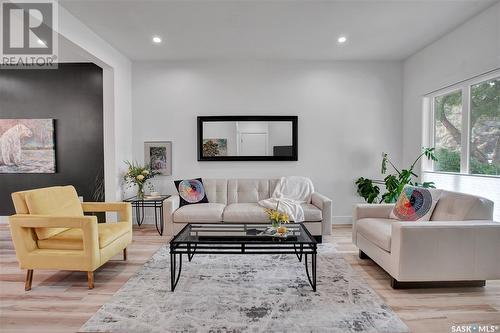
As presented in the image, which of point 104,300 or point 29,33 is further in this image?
point 29,33

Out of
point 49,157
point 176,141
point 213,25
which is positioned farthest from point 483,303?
point 49,157

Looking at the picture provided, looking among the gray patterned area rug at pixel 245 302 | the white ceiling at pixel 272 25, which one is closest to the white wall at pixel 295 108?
the white ceiling at pixel 272 25

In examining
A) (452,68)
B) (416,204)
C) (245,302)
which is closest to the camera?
(245,302)

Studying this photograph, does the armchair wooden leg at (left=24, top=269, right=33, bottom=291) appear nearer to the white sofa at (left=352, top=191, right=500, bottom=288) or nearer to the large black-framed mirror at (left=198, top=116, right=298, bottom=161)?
the large black-framed mirror at (left=198, top=116, right=298, bottom=161)

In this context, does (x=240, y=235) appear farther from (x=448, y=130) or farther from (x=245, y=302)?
(x=448, y=130)

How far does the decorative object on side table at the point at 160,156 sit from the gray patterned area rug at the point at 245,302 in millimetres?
2087

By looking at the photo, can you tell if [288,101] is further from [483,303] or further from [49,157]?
[49,157]

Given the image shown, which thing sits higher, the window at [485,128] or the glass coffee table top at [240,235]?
the window at [485,128]

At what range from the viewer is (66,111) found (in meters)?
4.66

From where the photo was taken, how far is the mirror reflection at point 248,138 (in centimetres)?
470

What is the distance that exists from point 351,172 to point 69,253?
4.21 metres

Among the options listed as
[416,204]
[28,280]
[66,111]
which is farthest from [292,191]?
[66,111]

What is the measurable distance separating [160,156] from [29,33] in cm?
237

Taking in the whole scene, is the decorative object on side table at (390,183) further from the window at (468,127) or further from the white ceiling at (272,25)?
the white ceiling at (272,25)
